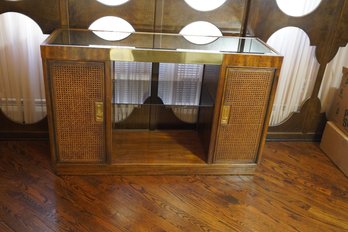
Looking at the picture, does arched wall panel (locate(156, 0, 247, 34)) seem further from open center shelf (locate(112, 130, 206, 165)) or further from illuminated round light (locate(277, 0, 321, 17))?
open center shelf (locate(112, 130, 206, 165))

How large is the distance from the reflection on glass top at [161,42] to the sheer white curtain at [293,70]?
247 millimetres

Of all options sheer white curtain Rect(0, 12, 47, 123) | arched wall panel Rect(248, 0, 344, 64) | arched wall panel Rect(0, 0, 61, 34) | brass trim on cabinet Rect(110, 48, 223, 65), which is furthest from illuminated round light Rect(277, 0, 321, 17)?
sheer white curtain Rect(0, 12, 47, 123)

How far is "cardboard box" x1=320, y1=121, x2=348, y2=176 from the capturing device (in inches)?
78.5

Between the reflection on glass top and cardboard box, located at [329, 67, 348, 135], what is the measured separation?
643 millimetres

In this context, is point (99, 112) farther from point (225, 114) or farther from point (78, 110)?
point (225, 114)

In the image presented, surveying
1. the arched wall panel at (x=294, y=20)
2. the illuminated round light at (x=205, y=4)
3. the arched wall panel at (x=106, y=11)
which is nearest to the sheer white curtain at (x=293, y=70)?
the arched wall panel at (x=294, y=20)

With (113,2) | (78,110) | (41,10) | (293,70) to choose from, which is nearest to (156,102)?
(78,110)

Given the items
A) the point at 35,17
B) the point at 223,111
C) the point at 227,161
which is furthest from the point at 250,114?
the point at 35,17

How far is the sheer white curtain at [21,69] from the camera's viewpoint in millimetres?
1816

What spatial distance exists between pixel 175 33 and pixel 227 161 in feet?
2.42

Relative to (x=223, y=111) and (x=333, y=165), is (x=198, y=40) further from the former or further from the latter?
(x=333, y=165)

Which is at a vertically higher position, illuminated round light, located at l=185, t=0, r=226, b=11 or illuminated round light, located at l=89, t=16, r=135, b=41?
illuminated round light, located at l=185, t=0, r=226, b=11

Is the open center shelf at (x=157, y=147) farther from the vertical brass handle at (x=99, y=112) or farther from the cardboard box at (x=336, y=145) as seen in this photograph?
the cardboard box at (x=336, y=145)

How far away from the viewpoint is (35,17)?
178 centimetres
